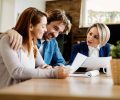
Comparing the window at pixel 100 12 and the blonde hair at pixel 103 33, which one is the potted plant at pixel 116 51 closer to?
the blonde hair at pixel 103 33

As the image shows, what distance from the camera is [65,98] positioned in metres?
0.58

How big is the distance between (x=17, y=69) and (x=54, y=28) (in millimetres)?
976

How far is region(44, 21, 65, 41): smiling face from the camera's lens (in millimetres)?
2223

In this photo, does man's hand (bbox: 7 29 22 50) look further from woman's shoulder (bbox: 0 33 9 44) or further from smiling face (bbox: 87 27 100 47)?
smiling face (bbox: 87 27 100 47)

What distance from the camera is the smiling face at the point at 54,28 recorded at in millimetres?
2223

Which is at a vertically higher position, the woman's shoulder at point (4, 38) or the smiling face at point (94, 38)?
the woman's shoulder at point (4, 38)

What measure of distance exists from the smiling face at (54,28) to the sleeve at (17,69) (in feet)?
2.87

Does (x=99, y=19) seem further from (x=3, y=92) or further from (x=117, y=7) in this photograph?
(x=3, y=92)

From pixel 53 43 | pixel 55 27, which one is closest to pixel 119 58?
pixel 55 27

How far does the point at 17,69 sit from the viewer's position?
4.36ft

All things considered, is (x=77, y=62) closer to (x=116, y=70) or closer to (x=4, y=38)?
(x=4, y=38)

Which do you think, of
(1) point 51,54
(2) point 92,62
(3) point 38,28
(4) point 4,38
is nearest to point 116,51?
(4) point 4,38

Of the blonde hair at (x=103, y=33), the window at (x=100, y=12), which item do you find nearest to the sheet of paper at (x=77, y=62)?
the blonde hair at (x=103, y=33)

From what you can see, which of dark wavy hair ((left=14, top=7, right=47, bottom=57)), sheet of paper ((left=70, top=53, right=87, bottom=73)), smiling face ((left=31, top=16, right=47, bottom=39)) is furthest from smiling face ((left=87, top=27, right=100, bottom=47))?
dark wavy hair ((left=14, top=7, right=47, bottom=57))
